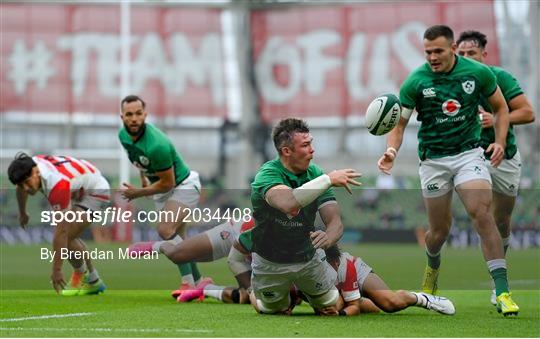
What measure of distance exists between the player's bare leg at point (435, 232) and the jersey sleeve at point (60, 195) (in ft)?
11.6

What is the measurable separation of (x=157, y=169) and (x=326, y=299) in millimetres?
3372

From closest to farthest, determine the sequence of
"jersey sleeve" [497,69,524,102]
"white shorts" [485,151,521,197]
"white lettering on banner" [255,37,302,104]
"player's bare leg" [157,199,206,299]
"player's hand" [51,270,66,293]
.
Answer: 1. "jersey sleeve" [497,69,524,102]
2. "white shorts" [485,151,521,197]
3. "player's hand" [51,270,66,293]
4. "player's bare leg" [157,199,206,299]
5. "white lettering on banner" [255,37,302,104]

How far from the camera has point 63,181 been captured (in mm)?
10352

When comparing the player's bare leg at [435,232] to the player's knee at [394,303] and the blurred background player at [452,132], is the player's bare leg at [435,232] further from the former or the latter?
the player's knee at [394,303]

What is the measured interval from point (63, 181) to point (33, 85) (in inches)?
830

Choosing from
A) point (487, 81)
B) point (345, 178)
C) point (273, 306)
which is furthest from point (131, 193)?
point (345, 178)

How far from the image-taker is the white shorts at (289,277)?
25.3 feet

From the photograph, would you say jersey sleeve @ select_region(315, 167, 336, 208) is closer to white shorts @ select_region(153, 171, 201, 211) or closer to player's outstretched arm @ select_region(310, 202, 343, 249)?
player's outstretched arm @ select_region(310, 202, 343, 249)

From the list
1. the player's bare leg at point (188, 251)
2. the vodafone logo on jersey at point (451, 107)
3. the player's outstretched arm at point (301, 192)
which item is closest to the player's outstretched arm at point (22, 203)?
the player's bare leg at point (188, 251)

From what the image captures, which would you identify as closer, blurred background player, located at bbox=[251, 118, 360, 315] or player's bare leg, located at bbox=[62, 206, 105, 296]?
blurred background player, located at bbox=[251, 118, 360, 315]

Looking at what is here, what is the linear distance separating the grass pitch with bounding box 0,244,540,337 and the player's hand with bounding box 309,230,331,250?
0.54 m

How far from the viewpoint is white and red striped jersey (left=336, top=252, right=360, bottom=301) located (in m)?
8.16

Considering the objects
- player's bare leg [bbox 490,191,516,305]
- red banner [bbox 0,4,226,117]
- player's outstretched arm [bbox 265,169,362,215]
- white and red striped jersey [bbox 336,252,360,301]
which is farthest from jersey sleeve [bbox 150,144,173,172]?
red banner [bbox 0,4,226,117]

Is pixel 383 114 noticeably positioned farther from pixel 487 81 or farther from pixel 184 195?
pixel 184 195
